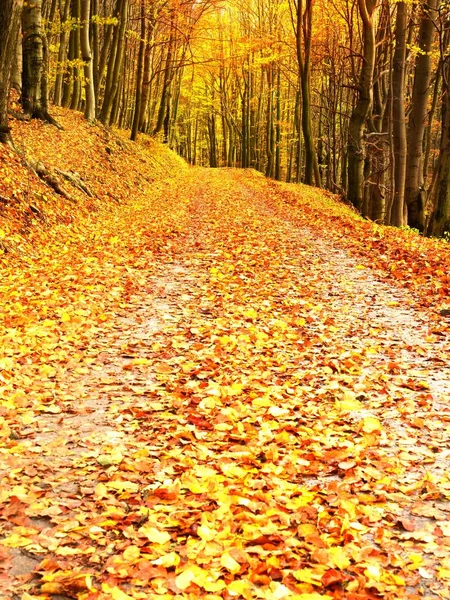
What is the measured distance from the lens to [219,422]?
14.7ft

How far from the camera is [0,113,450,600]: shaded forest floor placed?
2842mm

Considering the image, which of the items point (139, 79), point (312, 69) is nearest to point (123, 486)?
point (139, 79)

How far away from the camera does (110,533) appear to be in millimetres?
3094

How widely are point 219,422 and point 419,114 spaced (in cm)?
1258

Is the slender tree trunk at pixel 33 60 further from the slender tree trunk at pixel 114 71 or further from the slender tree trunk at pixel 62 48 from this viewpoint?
the slender tree trunk at pixel 114 71

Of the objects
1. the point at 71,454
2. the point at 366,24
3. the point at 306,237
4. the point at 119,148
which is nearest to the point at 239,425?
the point at 71,454

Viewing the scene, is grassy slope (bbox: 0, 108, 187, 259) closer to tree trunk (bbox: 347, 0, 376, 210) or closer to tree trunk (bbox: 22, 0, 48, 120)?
tree trunk (bbox: 22, 0, 48, 120)

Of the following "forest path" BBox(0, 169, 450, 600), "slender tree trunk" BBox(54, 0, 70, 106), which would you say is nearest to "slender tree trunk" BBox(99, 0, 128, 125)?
"slender tree trunk" BBox(54, 0, 70, 106)

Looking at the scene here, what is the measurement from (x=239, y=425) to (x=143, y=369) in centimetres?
151

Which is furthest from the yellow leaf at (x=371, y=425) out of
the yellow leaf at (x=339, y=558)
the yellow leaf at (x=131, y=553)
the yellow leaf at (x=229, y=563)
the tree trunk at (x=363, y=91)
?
the tree trunk at (x=363, y=91)

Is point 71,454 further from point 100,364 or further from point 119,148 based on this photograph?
point 119,148

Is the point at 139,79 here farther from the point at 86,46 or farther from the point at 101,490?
the point at 101,490

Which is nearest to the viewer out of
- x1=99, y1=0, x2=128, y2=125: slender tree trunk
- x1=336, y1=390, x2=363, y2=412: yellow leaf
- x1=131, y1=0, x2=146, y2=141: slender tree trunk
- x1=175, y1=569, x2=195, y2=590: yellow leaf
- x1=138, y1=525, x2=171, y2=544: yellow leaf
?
x1=175, y1=569, x2=195, y2=590: yellow leaf

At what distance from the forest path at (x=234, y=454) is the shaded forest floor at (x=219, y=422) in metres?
0.01
